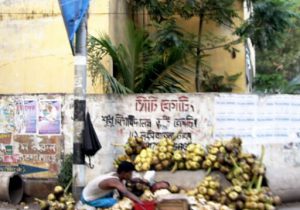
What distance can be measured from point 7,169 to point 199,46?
17.4 ft

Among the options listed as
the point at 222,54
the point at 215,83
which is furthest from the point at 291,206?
the point at 222,54

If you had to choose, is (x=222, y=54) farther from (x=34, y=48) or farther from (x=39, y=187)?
(x=39, y=187)

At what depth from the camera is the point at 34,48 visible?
12062 millimetres

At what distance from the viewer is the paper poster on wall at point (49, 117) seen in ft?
31.9

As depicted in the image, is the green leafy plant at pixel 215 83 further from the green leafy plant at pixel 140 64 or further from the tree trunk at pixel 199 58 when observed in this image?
the green leafy plant at pixel 140 64

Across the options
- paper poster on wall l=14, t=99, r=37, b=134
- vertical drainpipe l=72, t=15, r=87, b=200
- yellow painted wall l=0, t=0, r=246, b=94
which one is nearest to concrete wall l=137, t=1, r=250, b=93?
yellow painted wall l=0, t=0, r=246, b=94

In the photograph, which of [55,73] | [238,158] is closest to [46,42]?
[55,73]

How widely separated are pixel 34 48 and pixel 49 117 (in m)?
2.90

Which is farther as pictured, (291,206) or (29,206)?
(29,206)

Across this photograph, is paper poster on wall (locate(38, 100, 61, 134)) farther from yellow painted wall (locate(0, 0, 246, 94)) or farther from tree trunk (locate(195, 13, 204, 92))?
tree trunk (locate(195, 13, 204, 92))

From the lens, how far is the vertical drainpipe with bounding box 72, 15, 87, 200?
8094mm

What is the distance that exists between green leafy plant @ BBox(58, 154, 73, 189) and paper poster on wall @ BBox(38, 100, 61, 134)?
24.5 inches

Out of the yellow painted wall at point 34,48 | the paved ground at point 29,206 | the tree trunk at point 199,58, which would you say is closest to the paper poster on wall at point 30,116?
the paved ground at point 29,206

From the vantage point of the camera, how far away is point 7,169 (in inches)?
394
